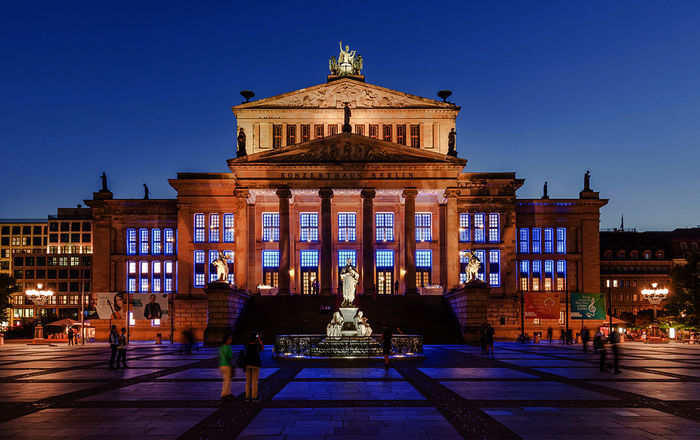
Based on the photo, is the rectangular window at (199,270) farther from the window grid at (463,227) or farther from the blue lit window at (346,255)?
the window grid at (463,227)

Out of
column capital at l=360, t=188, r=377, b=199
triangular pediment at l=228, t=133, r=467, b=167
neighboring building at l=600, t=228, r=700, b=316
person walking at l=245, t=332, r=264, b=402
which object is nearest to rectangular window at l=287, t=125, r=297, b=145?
triangular pediment at l=228, t=133, r=467, b=167

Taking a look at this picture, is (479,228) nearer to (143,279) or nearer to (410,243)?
(410,243)

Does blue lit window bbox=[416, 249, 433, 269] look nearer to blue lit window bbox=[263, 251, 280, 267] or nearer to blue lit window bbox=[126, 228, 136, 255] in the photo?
blue lit window bbox=[263, 251, 280, 267]

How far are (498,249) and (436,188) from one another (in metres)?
12.4

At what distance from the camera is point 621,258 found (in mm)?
119000

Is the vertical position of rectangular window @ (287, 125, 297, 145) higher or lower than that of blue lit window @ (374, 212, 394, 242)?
higher

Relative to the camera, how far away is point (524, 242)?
78562mm

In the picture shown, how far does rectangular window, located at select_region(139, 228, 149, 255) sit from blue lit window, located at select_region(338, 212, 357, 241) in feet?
72.6

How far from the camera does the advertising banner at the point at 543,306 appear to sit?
6438 cm

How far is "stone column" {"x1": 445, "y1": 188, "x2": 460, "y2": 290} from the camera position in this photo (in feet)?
221

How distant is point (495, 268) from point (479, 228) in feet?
15.5

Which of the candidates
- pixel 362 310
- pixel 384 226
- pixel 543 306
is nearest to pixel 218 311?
pixel 362 310

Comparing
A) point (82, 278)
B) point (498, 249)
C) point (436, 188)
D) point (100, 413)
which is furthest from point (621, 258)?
point (100, 413)

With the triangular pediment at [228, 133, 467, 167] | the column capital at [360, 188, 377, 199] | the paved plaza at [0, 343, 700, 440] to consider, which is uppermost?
Result: the triangular pediment at [228, 133, 467, 167]
